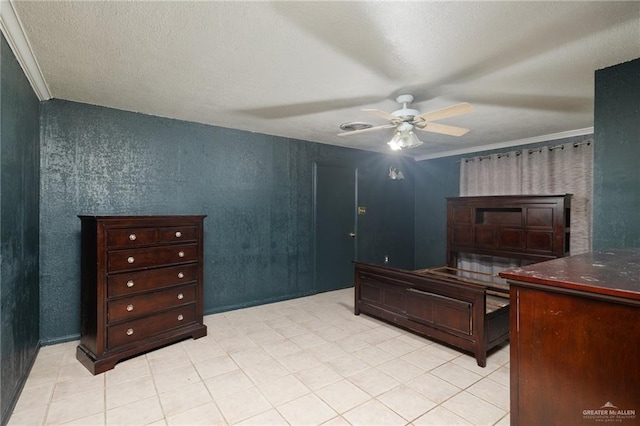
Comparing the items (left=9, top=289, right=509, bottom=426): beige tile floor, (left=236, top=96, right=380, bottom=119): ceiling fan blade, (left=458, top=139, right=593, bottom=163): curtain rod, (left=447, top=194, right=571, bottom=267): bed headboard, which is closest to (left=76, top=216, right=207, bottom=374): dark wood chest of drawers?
(left=9, top=289, right=509, bottom=426): beige tile floor

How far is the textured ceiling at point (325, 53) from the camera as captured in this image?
5.44 feet

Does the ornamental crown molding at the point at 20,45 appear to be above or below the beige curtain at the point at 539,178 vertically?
above

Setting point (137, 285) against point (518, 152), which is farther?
point (518, 152)

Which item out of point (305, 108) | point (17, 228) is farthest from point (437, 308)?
point (17, 228)

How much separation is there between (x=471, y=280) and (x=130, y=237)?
3.80 meters

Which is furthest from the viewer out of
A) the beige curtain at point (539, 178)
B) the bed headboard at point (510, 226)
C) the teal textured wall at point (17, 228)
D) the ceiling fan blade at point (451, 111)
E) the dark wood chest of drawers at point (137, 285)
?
the beige curtain at point (539, 178)

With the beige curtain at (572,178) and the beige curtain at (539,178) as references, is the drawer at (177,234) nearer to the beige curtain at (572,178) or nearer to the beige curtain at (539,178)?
the beige curtain at (539,178)

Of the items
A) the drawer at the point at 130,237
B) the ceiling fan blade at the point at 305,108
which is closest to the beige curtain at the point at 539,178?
the ceiling fan blade at the point at 305,108

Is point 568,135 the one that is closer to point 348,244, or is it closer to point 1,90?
point 348,244

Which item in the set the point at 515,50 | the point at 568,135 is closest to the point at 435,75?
the point at 515,50

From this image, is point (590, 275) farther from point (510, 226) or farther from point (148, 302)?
point (510, 226)

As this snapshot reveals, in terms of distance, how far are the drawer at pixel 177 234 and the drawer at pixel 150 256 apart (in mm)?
60

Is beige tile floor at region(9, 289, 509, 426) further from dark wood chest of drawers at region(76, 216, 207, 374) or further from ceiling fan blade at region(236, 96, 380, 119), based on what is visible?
ceiling fan blade at region(236, 96, 380, 119)

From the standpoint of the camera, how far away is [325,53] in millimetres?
2076
